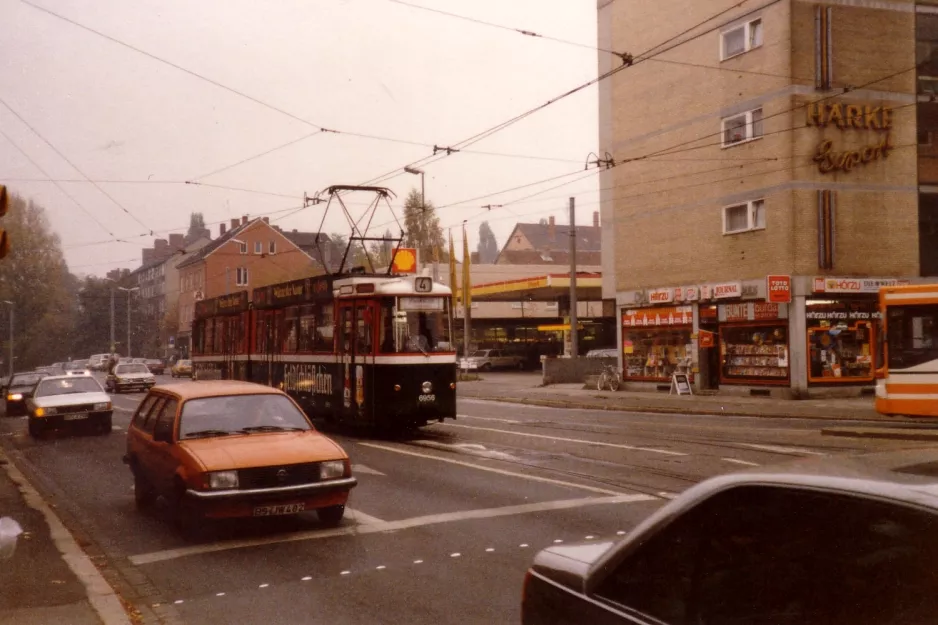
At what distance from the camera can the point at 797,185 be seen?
28562 millimetres

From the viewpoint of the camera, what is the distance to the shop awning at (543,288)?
173 ft

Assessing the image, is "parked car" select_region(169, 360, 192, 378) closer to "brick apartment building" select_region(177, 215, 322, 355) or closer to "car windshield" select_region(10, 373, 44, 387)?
"brick apartment building" select_region(177, 215, 322, 355)

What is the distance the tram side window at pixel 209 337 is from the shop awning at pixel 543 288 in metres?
25.3

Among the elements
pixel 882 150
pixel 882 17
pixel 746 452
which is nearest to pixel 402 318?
pixel 746 452

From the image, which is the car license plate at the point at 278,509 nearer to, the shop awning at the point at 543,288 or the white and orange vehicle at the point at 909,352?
the white and orange vehicle at the point at 909,352

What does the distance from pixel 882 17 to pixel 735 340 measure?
1113 centimetres

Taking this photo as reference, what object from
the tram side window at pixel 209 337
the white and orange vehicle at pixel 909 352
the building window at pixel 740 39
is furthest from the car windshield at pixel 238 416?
the building window at pixel 740 39

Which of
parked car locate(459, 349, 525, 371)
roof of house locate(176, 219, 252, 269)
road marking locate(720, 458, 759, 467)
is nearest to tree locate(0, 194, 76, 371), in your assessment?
roof of house locate(176, 219, 252, 269)

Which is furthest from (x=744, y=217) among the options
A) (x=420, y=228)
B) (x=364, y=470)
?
(x=420, y=228)

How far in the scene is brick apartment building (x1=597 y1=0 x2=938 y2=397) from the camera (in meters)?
28.6

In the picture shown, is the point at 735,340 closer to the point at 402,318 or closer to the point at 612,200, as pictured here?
the point at 612,200

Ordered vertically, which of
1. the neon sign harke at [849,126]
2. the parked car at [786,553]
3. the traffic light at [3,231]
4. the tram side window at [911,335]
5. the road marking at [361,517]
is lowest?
the road marking at [361,517]

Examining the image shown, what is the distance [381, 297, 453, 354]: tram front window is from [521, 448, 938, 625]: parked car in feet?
49.4

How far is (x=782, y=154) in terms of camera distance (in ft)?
94.3
